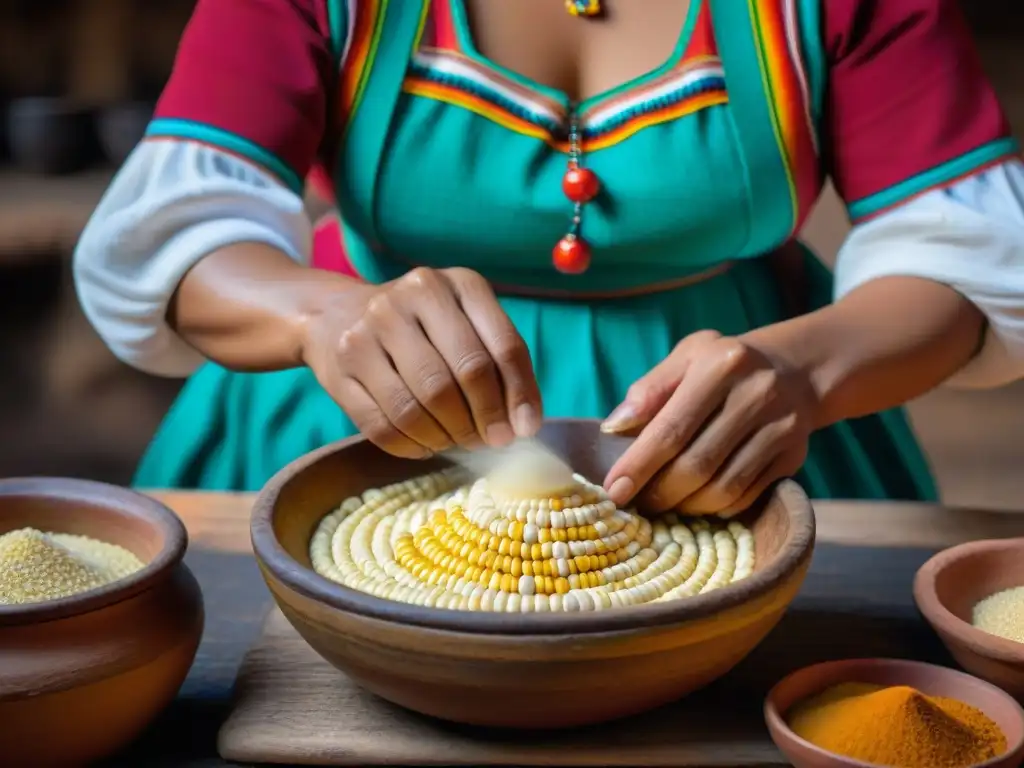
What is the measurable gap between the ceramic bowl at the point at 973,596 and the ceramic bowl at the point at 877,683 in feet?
0.07

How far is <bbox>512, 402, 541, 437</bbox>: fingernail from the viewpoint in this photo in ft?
2.59

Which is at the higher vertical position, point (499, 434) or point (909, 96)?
point (909, 96)

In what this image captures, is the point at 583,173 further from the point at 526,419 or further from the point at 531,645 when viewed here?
the point at 531,645

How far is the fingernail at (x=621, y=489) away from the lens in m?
0.81

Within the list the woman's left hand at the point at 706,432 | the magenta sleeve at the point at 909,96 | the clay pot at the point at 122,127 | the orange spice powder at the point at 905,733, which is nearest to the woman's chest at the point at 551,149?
the magenta sleeve at the point at 909,96

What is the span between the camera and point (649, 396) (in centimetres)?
83

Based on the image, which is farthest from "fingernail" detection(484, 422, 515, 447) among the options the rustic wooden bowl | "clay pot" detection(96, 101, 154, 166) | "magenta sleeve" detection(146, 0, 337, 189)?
"clay pot" detection(96, 101, 154, 166)

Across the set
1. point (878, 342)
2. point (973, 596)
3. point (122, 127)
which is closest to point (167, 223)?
point (878, 342)

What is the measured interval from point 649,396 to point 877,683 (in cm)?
23

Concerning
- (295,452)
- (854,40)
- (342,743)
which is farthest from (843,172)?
(342,743)

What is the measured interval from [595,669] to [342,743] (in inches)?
6.2

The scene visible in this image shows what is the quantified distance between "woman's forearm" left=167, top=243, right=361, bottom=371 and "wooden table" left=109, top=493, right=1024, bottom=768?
0.13 metres

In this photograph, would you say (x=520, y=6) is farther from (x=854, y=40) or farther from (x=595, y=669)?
(x=595, y=669)

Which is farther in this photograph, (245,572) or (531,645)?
(245,572)
